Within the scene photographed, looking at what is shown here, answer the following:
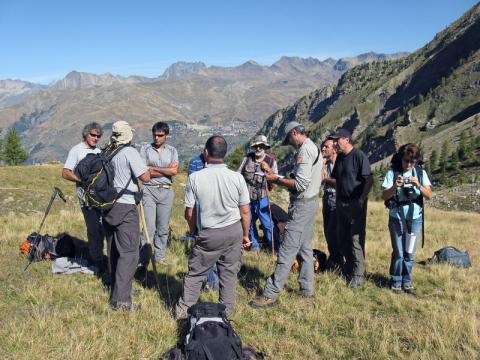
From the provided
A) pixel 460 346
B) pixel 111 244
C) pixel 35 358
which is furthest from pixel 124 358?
pixel 460 346

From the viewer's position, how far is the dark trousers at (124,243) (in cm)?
638

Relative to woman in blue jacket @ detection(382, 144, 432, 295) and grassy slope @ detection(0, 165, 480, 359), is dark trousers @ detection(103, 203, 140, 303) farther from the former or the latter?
woman in blue jacket @ detection(382, 144, 432, 295)

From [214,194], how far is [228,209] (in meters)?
0.30

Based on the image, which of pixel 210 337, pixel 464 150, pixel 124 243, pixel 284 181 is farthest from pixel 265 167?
pixel 464 150

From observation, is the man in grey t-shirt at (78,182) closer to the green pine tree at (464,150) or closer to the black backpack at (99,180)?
the black backpack at (99,180)

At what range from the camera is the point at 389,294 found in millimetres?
7438

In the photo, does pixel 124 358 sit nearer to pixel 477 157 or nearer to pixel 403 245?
pixel 403 245

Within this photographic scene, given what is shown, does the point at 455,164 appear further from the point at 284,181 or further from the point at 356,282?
the point at 284,181

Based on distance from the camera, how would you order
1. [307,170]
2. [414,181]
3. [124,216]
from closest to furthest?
[124,216] < [307,170] < [414,181]

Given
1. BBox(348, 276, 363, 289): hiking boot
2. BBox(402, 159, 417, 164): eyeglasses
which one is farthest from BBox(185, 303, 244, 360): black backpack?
BBox(402, 159, 417, 164): eyeglasses

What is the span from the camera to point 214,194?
5.74 metres

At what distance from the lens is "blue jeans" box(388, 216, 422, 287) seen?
24.7ft

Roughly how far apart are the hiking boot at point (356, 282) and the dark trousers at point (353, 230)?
8 centimetres

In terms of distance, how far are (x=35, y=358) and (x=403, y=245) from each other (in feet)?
20.5
